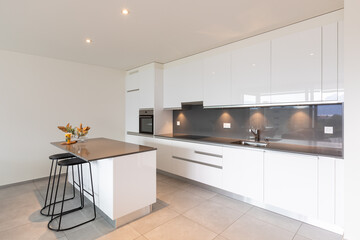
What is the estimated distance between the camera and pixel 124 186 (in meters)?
2.18

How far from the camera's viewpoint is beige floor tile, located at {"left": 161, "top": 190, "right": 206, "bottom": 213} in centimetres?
260

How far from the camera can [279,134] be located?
2840 millimetres

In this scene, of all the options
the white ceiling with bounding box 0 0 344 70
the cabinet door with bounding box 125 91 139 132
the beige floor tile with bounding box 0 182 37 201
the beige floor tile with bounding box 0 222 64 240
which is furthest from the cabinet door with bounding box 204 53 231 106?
the beige floor tile with bounding box 0 182 37 201

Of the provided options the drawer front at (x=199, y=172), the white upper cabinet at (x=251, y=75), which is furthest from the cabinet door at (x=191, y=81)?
the drawer front at (x=199, y=172)

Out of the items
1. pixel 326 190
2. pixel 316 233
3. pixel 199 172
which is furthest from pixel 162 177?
pixel 326 190

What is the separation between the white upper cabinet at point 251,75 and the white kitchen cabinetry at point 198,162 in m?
0.90

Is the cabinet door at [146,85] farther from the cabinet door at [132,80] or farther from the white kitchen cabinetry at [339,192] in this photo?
the white kitchen cabinetry at [339,192]

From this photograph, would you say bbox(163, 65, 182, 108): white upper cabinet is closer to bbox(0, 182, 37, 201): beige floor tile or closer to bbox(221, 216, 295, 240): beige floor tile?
bbox(221, 216, 295, 240): beige floor tile

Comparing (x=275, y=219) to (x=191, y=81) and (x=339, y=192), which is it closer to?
(x=339, y=192)

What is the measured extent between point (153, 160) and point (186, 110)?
1.96m

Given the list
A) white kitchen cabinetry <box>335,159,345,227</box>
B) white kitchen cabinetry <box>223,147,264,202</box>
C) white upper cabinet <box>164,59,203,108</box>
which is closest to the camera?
white kitchen cabinetry <box>335,159,345,227</box>

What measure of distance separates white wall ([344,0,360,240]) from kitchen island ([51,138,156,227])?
205 cm

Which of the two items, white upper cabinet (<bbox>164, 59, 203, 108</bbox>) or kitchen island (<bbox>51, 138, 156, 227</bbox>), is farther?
white upper cabinet (<bbox>164, 59, 203, 108</bbox>)

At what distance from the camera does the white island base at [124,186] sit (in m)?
2.11
